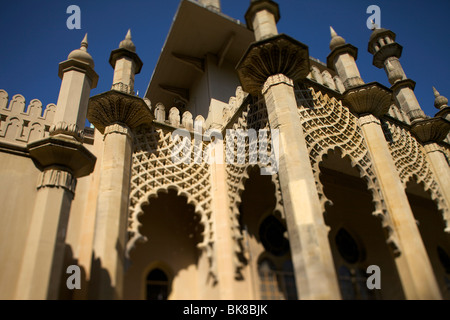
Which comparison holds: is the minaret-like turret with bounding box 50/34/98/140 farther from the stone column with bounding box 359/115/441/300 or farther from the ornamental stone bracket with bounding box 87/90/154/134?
the stone column with bounding box 359/115/441/300

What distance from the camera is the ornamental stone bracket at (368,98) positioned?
9.12 meters

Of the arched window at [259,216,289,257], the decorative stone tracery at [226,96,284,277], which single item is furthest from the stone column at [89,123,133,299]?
the arched window at [259,216,289,257]

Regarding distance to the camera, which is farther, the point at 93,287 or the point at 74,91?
the point at 74,91

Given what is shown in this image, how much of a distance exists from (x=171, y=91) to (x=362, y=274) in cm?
1053

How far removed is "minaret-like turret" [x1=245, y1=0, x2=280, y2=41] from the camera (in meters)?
8.11

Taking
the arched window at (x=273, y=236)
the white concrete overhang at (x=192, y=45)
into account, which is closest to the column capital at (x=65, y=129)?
the arched window at (x=273, y=236)

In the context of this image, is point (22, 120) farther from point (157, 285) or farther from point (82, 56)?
point (157, 285)

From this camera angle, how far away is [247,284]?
861cm

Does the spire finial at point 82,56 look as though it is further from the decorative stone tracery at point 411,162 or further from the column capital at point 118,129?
the decorative stone tracery at point 411,162

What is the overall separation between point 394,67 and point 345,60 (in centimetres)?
329

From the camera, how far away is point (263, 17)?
8.31m

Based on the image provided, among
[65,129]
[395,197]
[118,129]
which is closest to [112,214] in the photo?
[65,129]

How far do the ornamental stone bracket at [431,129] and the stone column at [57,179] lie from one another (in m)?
9.98

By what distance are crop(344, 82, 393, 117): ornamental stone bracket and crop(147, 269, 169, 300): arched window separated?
276 inches
